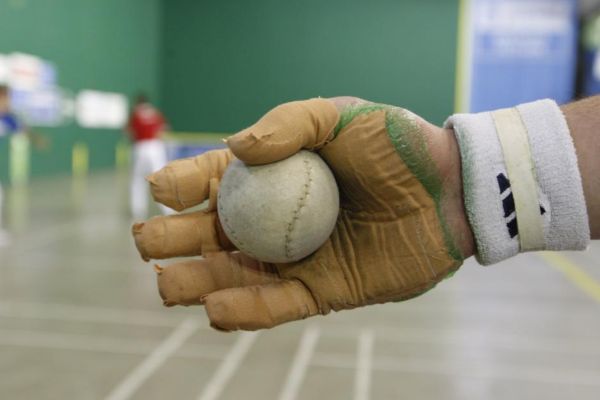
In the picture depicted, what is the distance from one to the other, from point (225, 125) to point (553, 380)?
14.0m

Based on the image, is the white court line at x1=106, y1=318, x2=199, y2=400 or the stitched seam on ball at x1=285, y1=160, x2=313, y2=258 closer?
the stitched seam on ball at x1=285, y1=160, x2=313, y2=258

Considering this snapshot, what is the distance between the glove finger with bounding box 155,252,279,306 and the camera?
148cm

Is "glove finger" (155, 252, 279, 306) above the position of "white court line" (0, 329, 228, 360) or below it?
above

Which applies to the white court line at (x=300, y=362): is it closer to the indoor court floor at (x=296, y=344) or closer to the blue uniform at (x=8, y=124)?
the indoor court floor at (x=296, y=344)

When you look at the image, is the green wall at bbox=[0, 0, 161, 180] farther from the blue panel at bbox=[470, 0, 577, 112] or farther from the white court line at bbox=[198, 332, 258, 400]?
the blue panel at bbox=[470, 0, 577, 112]

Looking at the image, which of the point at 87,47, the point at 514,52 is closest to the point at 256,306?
the point at 87,47

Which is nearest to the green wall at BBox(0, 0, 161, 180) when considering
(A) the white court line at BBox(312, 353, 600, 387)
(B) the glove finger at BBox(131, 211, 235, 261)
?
(A) the white court line at BBox(312, 353, 600, 387)

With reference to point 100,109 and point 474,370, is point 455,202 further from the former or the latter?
Answer: point 100,109

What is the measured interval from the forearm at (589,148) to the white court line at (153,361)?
6.86 feet

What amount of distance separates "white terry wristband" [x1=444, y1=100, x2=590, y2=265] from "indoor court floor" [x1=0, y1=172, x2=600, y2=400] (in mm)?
1674

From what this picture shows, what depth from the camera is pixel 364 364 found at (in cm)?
329

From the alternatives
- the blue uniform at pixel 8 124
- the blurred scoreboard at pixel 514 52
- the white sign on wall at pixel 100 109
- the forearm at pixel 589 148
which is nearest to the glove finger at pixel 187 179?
the forearm at pixel 589 148

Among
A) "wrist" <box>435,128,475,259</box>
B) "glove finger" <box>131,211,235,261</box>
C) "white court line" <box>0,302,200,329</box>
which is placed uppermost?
"wrist" <box>435,128,475,259</box>

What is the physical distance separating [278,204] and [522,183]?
492 mm
